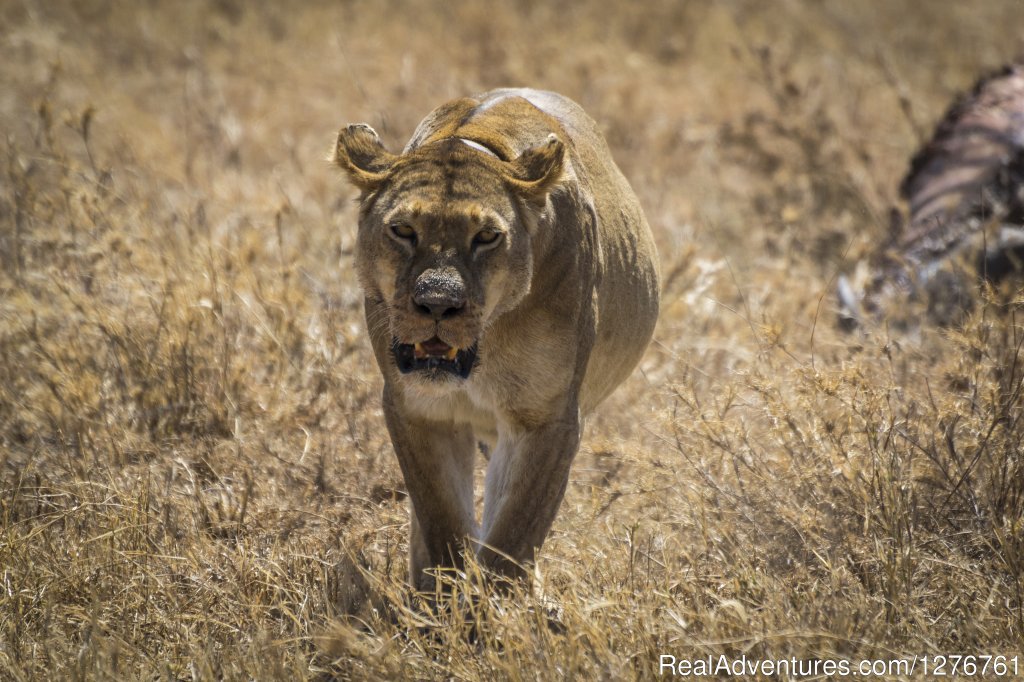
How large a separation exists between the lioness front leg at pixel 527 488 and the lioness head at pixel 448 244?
38cm

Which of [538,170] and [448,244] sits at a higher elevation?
[538,170]

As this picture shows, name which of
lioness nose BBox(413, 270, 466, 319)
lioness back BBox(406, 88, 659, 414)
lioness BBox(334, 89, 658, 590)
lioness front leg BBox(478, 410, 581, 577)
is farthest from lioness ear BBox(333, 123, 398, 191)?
lioness front leg BBox(478, 410, 581, 577)

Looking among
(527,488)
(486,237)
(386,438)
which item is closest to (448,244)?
(486,237)

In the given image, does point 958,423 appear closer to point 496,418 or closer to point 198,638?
point 496,418

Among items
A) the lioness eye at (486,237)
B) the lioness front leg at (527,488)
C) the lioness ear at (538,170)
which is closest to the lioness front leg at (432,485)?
the lioness front leg at (527,488)

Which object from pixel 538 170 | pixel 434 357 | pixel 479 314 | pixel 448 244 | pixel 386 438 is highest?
pixel 538 170

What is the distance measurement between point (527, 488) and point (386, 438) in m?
1.68

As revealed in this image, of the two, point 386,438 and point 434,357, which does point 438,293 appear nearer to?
point 434,357

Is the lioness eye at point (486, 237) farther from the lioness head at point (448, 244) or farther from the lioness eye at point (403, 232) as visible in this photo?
the lioness eye at point (403, 232)

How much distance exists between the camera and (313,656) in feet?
12.7

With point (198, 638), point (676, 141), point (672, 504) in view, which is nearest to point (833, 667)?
point (672, 504)

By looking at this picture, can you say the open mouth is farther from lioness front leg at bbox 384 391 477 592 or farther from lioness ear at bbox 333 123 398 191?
lioness ear at bbox 333 123 398 191

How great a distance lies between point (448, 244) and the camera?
3797 mm

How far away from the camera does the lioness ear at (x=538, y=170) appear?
157 inches
